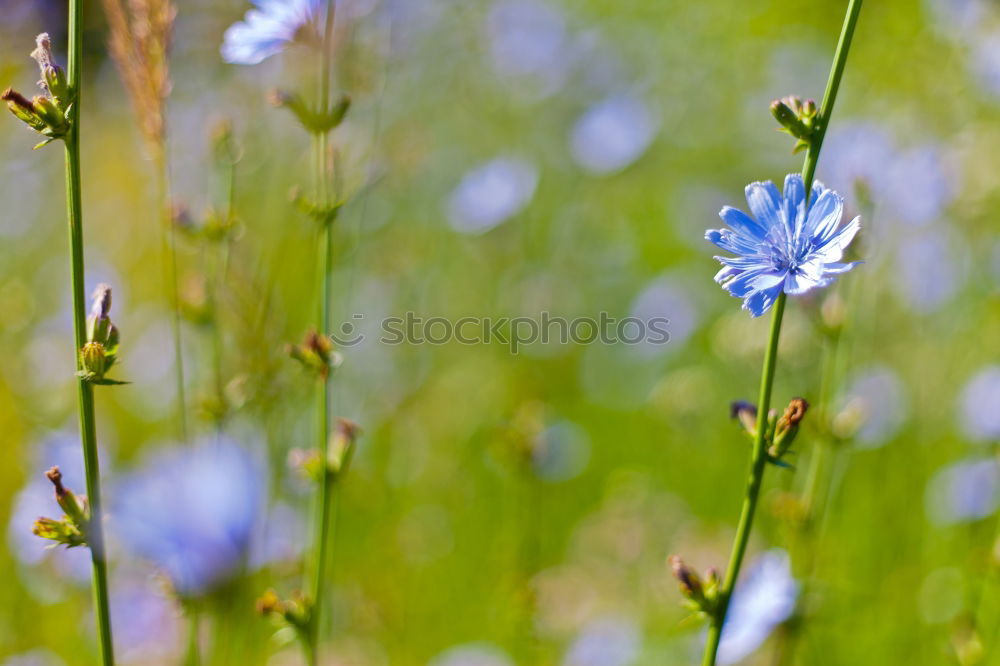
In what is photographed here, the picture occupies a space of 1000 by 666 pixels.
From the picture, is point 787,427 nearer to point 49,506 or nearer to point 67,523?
point 67,523

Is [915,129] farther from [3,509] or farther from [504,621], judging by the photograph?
[3,509]

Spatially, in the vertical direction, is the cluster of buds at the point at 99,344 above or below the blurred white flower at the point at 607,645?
above

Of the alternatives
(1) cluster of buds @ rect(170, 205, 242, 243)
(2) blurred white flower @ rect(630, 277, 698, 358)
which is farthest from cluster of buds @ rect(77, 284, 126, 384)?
(2) blurred white flower @ rect(630, 277, 698, 358)

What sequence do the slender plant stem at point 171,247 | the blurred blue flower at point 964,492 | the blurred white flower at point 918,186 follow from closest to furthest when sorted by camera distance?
the slender plant stem at point 171,247 → the blurred blue flower at point 964,492 → the blurred white flower at point 918,186

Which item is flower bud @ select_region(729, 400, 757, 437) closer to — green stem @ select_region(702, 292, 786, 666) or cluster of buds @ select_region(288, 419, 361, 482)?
green stem @ select_region(702, 292, 786, 666)

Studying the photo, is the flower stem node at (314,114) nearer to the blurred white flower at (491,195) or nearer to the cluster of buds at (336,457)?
the cluster of buds at (336,457)

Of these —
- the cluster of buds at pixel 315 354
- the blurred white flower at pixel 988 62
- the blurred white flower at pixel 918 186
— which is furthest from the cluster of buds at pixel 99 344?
the blurred white flower at pixel 988 62

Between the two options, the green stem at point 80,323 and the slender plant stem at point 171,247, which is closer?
the green stem at point 80,323

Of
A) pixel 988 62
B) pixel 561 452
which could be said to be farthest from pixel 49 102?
pixel 988 62
